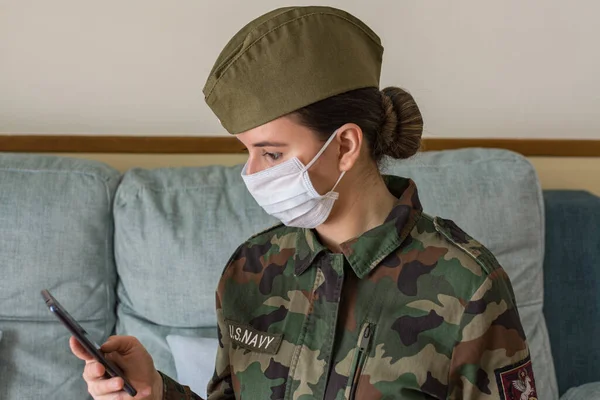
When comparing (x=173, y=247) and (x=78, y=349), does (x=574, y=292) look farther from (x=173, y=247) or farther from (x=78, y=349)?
(x=78, y=349)

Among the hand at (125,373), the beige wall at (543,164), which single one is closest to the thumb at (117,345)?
the hand at (125,373)

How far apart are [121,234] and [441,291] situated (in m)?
0.97

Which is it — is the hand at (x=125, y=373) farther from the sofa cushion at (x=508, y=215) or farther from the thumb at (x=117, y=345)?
the sofa cushion at (x=508, y=215)

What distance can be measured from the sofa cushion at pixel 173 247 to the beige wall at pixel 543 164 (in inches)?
8.6

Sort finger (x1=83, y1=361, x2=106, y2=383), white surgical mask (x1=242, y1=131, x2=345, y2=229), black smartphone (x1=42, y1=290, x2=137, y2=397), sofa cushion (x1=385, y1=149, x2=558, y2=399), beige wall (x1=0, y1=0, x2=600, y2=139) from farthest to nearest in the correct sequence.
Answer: beige wall (x1=0, y1=0, x2=600, y2=139)
sofa cushion (x1=385, y1=149, x2=558, y2=399)
white surgical mask (x1=242, y1=131, x2=345, y2=229)
finger (x1=83, y1=361, x2=106, y2=383)
black smartphone (x1=42, y1=290, x2=137, y2=397)

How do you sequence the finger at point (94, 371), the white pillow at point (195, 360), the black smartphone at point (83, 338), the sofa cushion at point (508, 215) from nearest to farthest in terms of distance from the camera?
the black smartphone at point (83, 338), the finger at point (94, 371), the white pillow at point (195, 360), the sofa cushion at point (508, 215)

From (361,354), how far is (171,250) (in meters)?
0.76

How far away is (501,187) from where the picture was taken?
1.73 m

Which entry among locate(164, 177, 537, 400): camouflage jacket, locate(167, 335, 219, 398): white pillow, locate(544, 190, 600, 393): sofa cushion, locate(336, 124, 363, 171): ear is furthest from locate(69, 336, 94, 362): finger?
locate(544, 190, 600, 393): sofa cushion

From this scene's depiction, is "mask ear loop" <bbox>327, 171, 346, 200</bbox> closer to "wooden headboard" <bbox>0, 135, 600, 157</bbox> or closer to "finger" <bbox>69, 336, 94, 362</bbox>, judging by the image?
"finger" <bbox>69, 336, 94, 362</bbox>

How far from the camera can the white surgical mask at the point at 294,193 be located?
1057mm

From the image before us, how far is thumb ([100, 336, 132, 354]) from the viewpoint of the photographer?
102cm

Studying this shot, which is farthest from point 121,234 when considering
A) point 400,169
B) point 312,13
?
point 312,13

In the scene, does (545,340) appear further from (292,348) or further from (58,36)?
(58,36)
